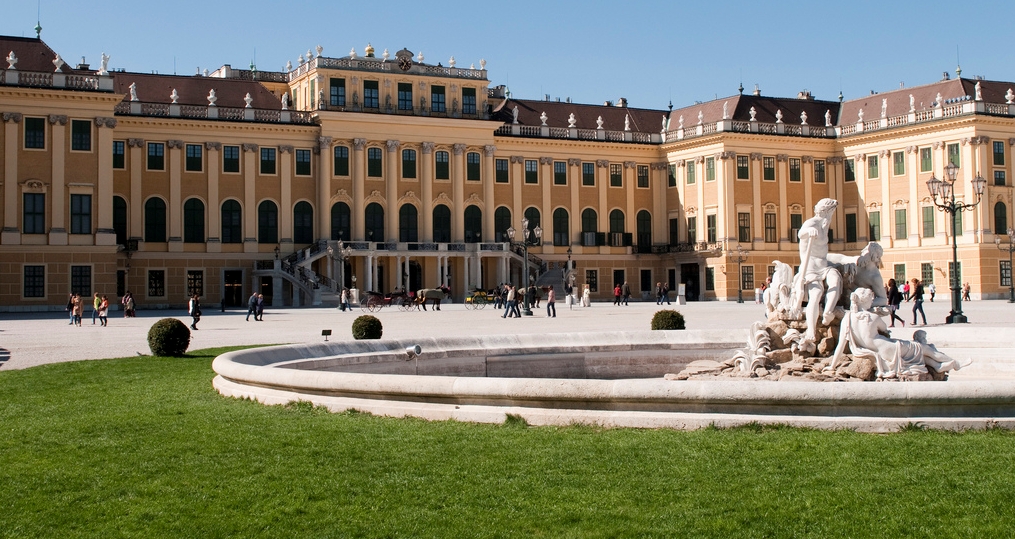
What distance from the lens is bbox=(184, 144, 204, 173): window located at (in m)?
60.3

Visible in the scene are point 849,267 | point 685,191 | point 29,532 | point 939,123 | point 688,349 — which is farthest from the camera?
point 685,191

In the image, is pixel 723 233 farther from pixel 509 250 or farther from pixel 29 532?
pixel 29 532

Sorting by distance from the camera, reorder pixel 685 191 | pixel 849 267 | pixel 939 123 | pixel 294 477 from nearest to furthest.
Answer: pixel 294 477, pixel 849 267, pixel 939 123, pixel 685 191

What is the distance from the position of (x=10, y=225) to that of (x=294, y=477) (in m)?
47.9

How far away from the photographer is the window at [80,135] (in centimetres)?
5231

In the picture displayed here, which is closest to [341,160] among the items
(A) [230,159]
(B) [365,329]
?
(A) [230,159]

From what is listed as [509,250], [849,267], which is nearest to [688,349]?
Answer: [849,267]

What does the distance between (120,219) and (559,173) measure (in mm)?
26169

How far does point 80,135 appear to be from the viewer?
52.4 meters

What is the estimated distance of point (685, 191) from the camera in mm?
70062

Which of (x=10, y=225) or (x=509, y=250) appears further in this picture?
(x=509, y=250)

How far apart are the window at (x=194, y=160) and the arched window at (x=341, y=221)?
24.7 feet

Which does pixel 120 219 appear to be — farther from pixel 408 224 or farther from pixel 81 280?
pixel 408 224

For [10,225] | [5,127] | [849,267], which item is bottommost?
[849,267]
